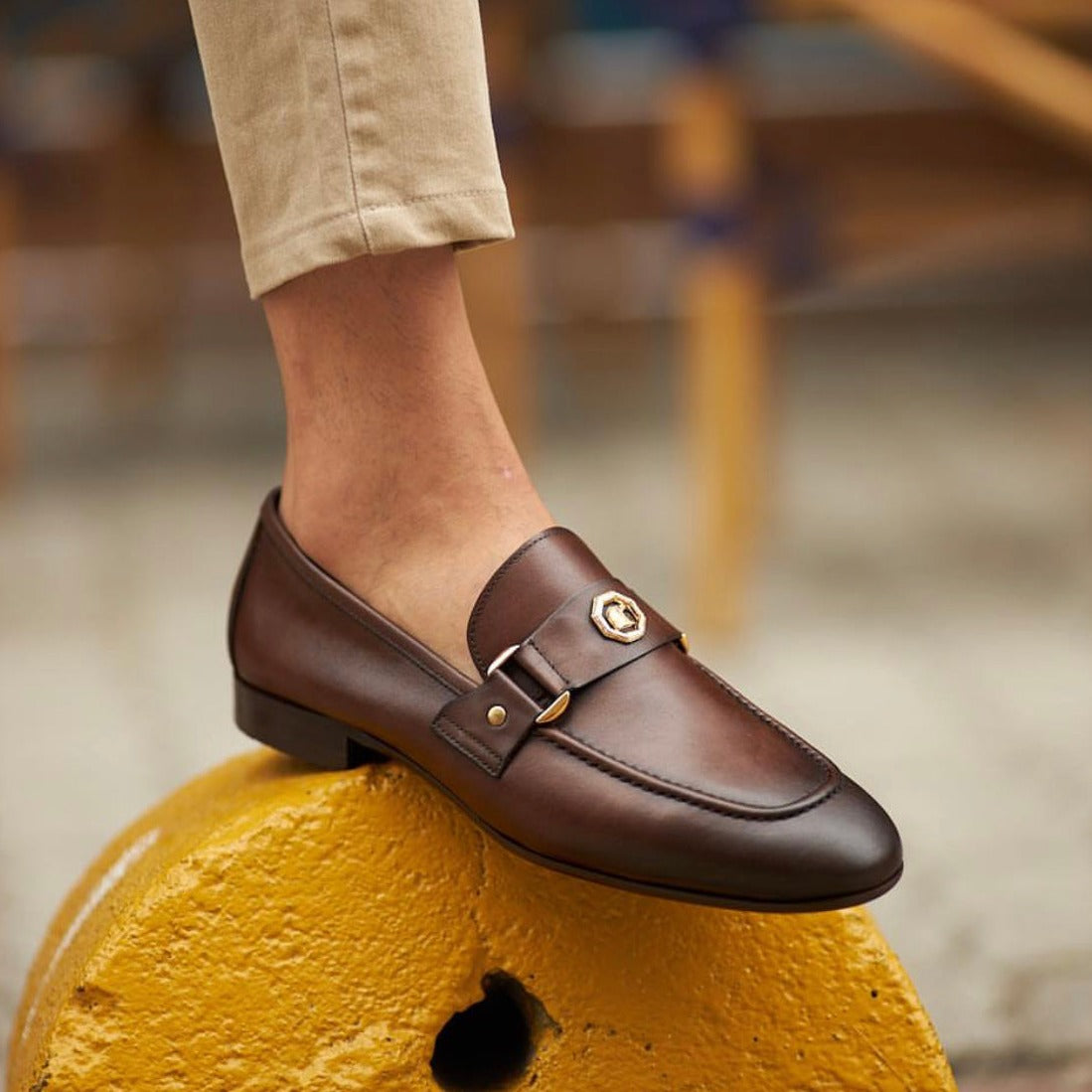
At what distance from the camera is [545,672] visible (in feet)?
2.48

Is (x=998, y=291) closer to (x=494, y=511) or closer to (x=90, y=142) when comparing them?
(x=90, y=142)

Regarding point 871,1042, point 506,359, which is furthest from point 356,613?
point 506,359

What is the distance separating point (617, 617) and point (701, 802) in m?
0.10

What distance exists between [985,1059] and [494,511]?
0.52 meters

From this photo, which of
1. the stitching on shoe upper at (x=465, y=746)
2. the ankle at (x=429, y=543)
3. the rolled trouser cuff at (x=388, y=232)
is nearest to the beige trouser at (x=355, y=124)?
the rolled trouser cuff at (x=388, y=232)

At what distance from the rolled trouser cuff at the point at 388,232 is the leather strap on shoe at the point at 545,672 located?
0.18 metres

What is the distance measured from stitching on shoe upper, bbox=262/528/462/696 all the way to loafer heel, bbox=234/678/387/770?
0.06m

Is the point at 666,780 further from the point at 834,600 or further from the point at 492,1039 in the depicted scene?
the point at 834,600

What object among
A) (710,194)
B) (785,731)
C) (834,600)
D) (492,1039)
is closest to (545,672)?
(785,731)

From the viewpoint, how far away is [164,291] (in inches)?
121

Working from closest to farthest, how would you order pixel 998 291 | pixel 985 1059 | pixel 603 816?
pixel 603 816
pixel 985 1059
pixel 998 291

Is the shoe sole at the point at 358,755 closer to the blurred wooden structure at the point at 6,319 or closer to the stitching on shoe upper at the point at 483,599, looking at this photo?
Answer: the stitching on shoe upper at the point at 483,599

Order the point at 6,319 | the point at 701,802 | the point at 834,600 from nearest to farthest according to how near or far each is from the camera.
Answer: the point at 701,802 → the point at 834,600 → the point at 6,319

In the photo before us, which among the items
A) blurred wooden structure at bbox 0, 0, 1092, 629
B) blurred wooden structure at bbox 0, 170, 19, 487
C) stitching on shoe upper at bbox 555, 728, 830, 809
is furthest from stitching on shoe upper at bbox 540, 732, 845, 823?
blurred wooden structure at bbox 0, 170, 19, 487
